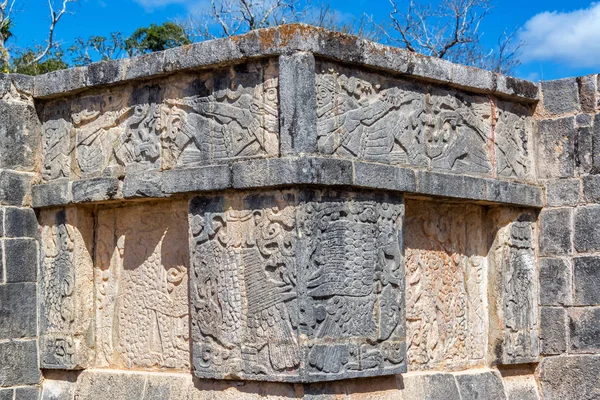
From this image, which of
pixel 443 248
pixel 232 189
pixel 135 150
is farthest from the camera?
pixel 443 248

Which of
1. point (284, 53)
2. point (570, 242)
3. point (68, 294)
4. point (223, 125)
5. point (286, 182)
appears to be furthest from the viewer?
point (570, 242)

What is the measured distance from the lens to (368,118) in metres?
5.68

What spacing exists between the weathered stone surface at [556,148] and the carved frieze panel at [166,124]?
250cm

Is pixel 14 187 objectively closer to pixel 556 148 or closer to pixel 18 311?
pixel 18 311

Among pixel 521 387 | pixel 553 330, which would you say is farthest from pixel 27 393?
pixel 553 330

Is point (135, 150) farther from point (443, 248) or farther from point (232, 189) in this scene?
point (443, 248)

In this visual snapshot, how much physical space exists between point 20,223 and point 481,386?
332 cm

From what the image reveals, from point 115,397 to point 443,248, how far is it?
7.89 feet

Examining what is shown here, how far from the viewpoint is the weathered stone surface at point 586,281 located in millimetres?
6574

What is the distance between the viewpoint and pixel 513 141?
22.3 feet

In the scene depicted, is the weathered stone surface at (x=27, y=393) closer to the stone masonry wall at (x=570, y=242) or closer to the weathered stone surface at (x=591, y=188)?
the stone masonry wall at (x=570, y=242)

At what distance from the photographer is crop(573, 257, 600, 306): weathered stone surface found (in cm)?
657

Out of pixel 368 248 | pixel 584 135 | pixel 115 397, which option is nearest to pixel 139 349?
pixel 115 397

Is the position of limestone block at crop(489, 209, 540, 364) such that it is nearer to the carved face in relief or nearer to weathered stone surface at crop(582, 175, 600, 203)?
weathered stone surface at crop(582, 175, 600, 203)
